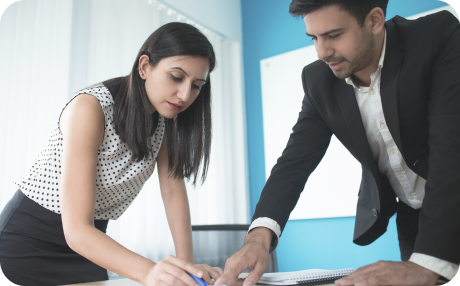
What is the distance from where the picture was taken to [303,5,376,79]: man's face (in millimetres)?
1131

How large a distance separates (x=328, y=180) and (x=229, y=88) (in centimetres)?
130

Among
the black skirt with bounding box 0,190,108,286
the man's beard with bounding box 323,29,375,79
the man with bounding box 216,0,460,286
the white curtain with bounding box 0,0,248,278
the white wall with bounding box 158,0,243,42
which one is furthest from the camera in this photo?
the white wall with bounding box 158,0,243,42

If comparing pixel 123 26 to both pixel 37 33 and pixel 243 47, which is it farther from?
pixel 243 47

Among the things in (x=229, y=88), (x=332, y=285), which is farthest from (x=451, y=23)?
(x=229, y=88)

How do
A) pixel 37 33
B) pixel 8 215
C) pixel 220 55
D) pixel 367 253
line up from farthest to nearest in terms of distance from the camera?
pixel 220 55
pixel 367 253
pixel 37 33
pixel 8 215

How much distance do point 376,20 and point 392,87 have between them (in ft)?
0.77

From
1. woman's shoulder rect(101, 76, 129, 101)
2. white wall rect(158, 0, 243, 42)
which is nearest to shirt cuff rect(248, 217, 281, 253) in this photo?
woman's shoulder rect(101, 76, 129, 101)

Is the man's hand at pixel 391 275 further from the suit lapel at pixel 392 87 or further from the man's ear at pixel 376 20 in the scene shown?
the man's ear at pixel 376 20

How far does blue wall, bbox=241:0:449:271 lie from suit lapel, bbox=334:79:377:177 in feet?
5.36

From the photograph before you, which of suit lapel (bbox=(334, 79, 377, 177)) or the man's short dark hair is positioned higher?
the man's short dark hair

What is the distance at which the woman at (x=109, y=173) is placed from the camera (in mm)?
916

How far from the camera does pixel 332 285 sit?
830 millimetres

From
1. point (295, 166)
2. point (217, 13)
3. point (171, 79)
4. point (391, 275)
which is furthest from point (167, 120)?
point (217, 13)

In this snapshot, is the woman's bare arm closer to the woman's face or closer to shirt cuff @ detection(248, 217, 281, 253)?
the woman's face
